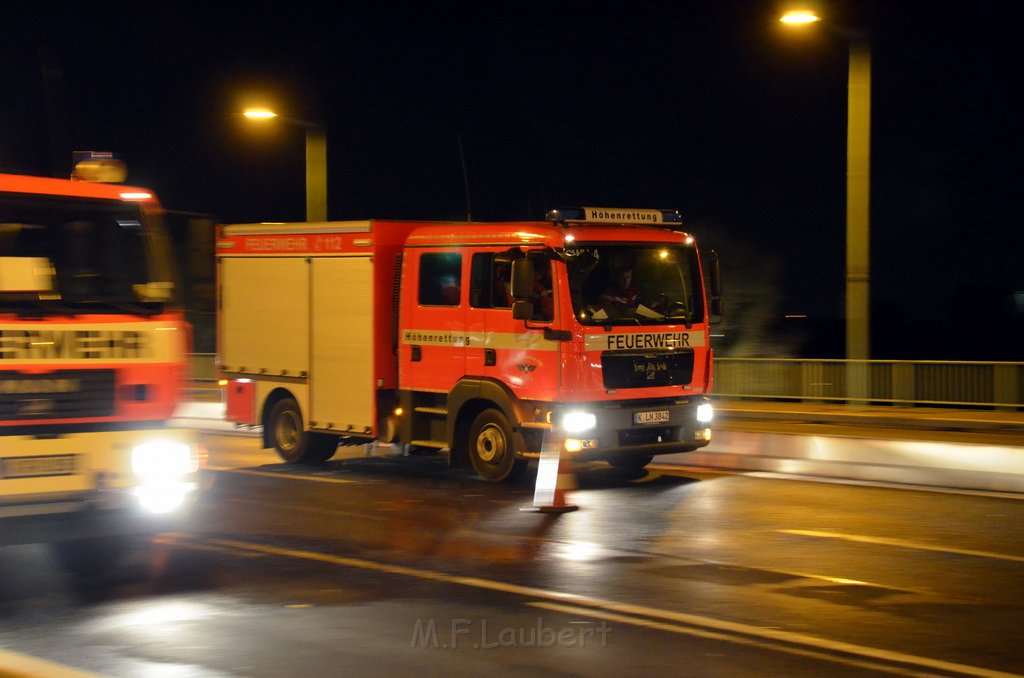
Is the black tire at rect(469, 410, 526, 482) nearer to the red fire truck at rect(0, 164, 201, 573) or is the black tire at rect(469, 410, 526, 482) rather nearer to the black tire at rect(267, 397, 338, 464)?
the black tire at rect(267, 397, 338, 464)

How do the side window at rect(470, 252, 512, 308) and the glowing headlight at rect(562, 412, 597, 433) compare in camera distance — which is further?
the side window at rect(470, 252, 512, 308)

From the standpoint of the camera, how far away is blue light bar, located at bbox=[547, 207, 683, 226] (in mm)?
13742

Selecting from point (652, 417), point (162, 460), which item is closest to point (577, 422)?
point (652, 417)

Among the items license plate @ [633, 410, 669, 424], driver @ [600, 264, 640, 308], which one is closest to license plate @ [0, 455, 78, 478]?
driver @ [600, 264, 640, 308]

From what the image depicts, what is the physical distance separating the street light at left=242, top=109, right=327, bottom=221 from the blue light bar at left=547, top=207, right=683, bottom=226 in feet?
37.2

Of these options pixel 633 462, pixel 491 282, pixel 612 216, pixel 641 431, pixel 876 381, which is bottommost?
pixel 633 462

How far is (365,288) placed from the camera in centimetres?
1535

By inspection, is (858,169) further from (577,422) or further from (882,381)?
(577,422)

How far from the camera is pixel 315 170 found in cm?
2508

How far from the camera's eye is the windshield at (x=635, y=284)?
44.7ft

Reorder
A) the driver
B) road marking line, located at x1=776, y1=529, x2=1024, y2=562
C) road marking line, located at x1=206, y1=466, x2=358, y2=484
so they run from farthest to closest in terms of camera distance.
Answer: road marking line, located at x1=206, y1=466, x2=358, y2=484
the driver
road marking line, located at x1=776, y1=529, x2=1024, y2=562

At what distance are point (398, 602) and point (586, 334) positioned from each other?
5544 millimetres

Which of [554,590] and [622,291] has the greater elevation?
[622,291]

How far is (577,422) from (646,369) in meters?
0.98
